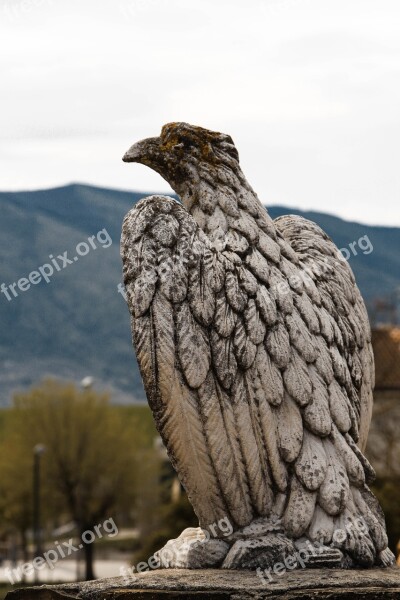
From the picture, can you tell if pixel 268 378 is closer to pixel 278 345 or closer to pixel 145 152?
pixel 278 345

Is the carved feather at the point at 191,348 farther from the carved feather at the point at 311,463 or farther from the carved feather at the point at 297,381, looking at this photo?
the carved feather at the point at 311,463

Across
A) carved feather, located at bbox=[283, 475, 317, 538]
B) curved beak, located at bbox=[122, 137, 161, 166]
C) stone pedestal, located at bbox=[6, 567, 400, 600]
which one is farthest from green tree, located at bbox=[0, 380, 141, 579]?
stone pedestal, located at bbox=[6, 567, 400, 600]

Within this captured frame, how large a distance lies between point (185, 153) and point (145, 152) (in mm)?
257

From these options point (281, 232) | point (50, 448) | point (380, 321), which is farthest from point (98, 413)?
point (281, 232)

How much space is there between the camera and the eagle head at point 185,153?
28.2ft

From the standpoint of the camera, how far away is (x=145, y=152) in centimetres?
866

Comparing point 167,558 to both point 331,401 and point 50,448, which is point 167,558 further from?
point 50,448

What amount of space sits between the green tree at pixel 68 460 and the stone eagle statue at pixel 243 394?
3643 centimetres

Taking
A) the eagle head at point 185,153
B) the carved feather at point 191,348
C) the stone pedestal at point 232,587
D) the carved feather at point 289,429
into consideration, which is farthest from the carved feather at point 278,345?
the stone pedestal at point 232,587

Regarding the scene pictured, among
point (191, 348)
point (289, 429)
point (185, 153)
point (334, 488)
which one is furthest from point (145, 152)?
point (334, 488)

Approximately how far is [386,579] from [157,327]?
1872 millimetres

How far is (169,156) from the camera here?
28.3 ft

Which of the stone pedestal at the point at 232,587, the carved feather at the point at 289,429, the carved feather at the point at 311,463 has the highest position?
the carved feather at the point at 289,429

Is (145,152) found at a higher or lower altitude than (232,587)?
higher
